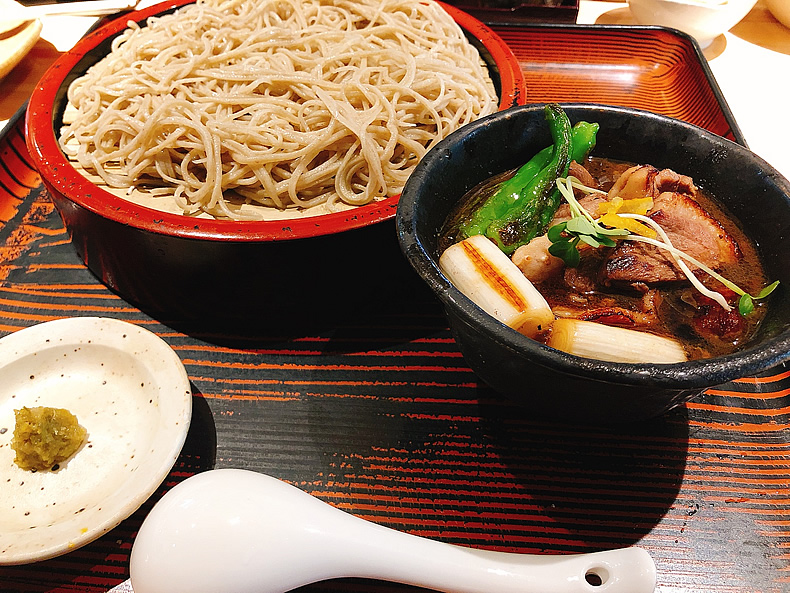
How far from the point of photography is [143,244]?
5.33 ft

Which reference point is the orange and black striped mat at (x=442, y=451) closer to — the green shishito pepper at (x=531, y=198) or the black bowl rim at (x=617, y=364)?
the green shishito pepper at (x=531, y=198)

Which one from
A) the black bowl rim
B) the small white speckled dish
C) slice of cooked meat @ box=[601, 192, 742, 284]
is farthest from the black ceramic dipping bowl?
the small white speckled dish

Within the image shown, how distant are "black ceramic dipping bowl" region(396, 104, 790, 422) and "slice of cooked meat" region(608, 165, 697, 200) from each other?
0.31ft

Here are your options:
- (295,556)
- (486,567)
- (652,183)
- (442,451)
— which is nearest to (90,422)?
(295,556)

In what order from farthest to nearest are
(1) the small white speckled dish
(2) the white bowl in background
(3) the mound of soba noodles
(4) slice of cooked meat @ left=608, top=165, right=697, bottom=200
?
(2) the white bowl in background, (3) the mound of soba noodles, (4) slice of cooked meat @ left=608, top=165, right=697, bottom=200, (1) the small white speckled dish

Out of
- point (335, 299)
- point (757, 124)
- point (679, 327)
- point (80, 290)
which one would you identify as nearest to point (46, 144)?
point (80, 290)

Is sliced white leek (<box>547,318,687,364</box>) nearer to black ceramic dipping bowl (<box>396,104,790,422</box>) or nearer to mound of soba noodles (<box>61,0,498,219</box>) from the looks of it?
black ceramic dipping bowl (<box>396,104,790,422</box>)

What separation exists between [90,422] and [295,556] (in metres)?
0.75

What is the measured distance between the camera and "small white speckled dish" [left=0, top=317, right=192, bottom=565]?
3.87 ft

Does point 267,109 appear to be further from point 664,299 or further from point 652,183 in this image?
point 664,299

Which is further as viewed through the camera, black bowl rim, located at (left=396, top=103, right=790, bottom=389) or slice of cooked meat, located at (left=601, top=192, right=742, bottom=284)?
slice of cooked meat, located at (left=601, top=192, right=742, bottom=284)

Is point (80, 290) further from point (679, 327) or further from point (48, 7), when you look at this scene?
point (48, 7)

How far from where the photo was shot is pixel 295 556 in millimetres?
1092

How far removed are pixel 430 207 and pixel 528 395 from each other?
1.66ft
